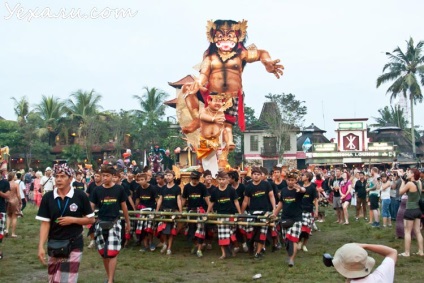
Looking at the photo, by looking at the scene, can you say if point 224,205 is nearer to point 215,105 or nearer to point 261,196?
point 261,196

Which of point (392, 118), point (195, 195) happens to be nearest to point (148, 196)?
point (195, 195)

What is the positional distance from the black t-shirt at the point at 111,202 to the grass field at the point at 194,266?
108 centimetres

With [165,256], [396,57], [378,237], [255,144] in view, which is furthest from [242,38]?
[255,144]

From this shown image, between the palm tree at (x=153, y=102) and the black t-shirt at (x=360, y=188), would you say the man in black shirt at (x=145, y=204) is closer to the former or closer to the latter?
the black t-shirt at (x=360, y=188)

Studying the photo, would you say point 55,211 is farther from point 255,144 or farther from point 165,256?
point 255,144

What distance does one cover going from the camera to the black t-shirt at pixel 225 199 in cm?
1014

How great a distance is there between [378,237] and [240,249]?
3528mm

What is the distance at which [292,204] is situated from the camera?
9.15 m

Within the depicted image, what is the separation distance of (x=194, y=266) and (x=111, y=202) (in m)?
2.34

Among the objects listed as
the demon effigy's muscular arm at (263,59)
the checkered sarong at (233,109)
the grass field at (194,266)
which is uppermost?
the demon effigy's muscular arm at (263,59)

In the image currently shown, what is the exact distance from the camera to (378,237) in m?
12.3

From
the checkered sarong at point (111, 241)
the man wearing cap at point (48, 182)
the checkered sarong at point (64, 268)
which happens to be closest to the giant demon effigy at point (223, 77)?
the man wearing cap at point (48, 182)

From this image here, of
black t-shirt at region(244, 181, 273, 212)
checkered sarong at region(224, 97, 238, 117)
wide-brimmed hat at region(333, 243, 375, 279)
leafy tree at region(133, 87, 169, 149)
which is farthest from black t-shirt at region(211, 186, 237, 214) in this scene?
leafy tree at region(133, 87, 169, 149)

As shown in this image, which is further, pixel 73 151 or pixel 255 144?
pixel 255 144
